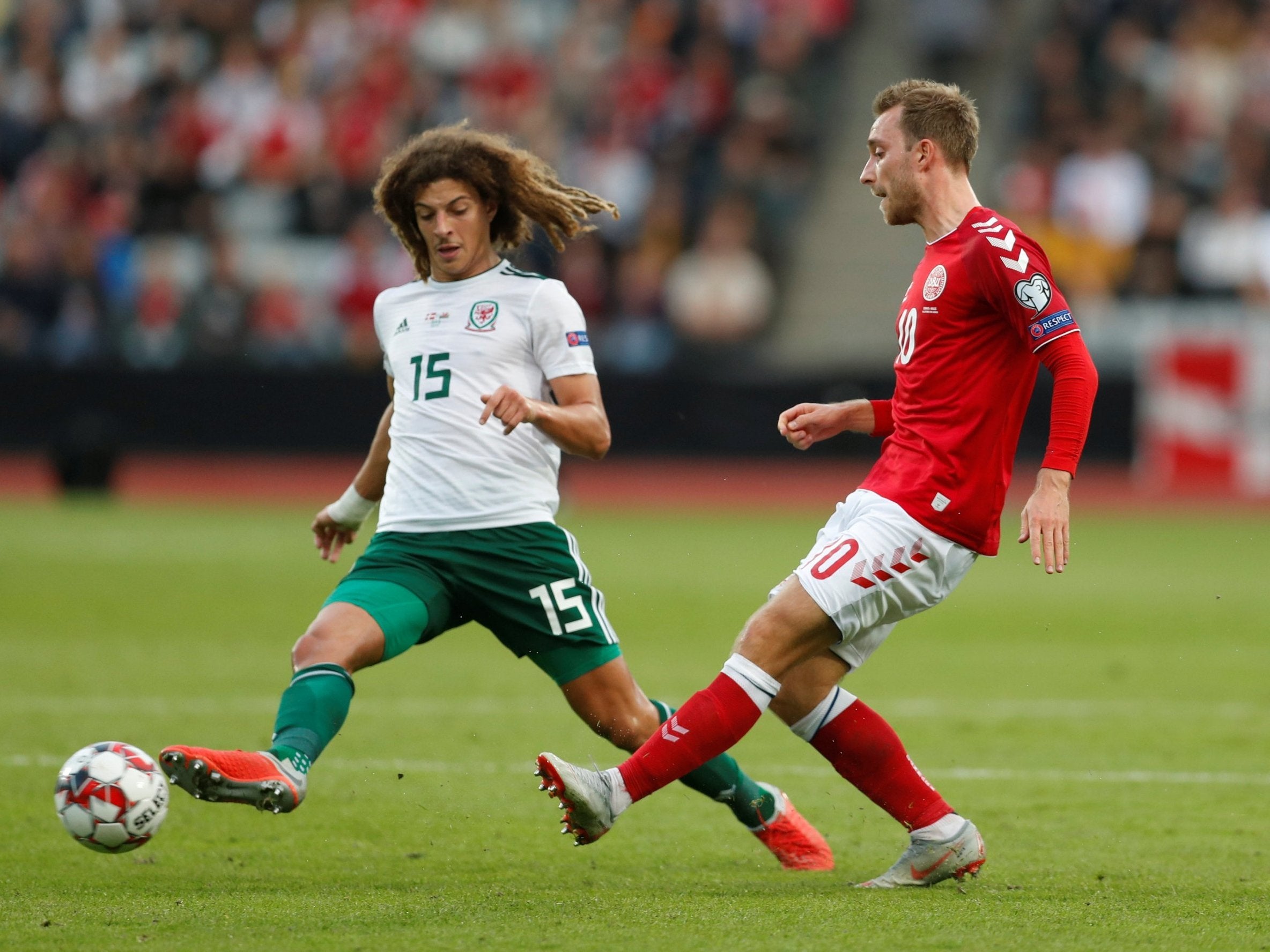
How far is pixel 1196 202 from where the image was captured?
1886cm

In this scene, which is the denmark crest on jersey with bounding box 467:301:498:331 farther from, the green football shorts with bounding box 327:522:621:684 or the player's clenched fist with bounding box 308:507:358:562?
the player's clenched fist with bounding box 308:507:358:562

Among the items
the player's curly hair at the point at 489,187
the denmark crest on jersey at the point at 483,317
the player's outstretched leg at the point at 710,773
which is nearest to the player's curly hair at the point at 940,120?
the player's curly hair at the point at 489,187

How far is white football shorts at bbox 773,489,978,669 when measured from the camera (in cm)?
468

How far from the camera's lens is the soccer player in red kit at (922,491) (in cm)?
455

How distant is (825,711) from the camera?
500cm

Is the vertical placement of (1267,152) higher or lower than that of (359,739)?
higher

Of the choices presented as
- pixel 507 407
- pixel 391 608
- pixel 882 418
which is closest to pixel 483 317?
pixel 507 407

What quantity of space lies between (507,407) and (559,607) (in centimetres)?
70

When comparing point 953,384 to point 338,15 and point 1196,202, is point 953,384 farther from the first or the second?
point 338,15

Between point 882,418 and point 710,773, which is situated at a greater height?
point 882,418

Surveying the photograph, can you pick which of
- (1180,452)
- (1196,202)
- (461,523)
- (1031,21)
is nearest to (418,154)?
(461,523)

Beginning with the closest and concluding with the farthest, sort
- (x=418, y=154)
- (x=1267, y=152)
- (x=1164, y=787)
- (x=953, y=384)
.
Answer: (x=953, y=384) < (x=418, y=154) < (x=1164, y=787) < (x=1267, y=152)

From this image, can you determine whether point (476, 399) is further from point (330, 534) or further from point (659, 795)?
point (659, 795)

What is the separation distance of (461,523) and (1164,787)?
2.82 metres
